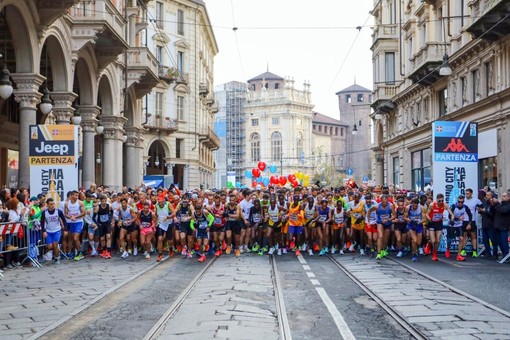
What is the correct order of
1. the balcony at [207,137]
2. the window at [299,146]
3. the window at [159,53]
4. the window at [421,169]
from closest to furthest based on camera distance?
1. the window at [421,169]
2. the window at [159,53]
3. the balcony at [207,137]
4. the window at [299,146]

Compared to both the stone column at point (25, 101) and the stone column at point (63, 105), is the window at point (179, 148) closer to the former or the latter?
the stone column at point (63, 105)

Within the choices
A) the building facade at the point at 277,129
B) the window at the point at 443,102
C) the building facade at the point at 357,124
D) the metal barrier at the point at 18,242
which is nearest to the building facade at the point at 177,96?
the window at the point at 443,102

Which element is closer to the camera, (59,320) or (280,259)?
(59,320)

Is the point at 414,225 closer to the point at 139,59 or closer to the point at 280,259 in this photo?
the point at 280,259

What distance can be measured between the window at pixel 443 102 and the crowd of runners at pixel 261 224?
52.9ft

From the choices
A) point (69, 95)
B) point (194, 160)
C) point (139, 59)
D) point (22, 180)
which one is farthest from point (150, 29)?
point (22, 180)

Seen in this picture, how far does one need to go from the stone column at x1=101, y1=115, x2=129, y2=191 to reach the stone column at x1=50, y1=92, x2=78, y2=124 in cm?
667

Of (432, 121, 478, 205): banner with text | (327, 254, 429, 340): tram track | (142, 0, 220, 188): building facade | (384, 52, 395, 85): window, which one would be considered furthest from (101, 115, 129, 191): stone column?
(384, 52, 395, 85): window

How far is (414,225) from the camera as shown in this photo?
18.3 metres

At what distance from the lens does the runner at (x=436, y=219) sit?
17891 mm

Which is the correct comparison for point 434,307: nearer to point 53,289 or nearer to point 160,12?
point 53,289

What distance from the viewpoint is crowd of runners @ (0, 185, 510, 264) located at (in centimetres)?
1792

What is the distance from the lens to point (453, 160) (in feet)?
63.8

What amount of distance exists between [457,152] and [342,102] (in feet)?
424
